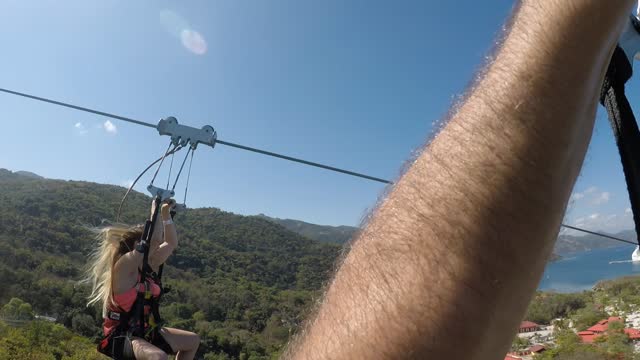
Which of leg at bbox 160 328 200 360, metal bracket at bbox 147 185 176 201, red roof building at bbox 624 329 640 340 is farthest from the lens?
red roof building at bbox 624 329 640 340

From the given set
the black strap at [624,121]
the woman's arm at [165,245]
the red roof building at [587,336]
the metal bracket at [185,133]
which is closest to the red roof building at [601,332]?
the red roof building at [587,336]

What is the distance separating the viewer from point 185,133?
6.86 feet

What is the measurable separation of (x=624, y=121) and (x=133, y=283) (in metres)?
2.70

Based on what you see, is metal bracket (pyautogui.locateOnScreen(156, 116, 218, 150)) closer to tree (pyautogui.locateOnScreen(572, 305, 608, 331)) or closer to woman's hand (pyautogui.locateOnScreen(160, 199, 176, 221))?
woman's hand (pyautogui.locateOnScreen(160, 199, 176, 221))

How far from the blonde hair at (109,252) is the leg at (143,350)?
0.28 metres

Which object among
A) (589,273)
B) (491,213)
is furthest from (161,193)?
(589,273)

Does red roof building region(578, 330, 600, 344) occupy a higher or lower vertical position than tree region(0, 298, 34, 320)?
higher

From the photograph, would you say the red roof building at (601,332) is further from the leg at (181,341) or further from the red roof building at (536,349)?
the leg at (181,341)

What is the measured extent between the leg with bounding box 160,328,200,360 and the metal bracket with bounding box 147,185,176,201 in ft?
4.07

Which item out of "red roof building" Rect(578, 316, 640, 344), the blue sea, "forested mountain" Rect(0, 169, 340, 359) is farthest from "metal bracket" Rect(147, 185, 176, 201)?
the blue sea

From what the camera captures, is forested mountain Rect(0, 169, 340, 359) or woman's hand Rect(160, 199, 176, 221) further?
forested mountain Rect(0, 169, 340, 359)

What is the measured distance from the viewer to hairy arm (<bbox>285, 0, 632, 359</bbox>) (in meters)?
0.51

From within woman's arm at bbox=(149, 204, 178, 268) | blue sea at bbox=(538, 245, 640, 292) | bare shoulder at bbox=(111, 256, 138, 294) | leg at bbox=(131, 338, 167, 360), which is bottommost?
leg at bbox=(131, 338, 167, 360)

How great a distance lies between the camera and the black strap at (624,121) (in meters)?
0.70
